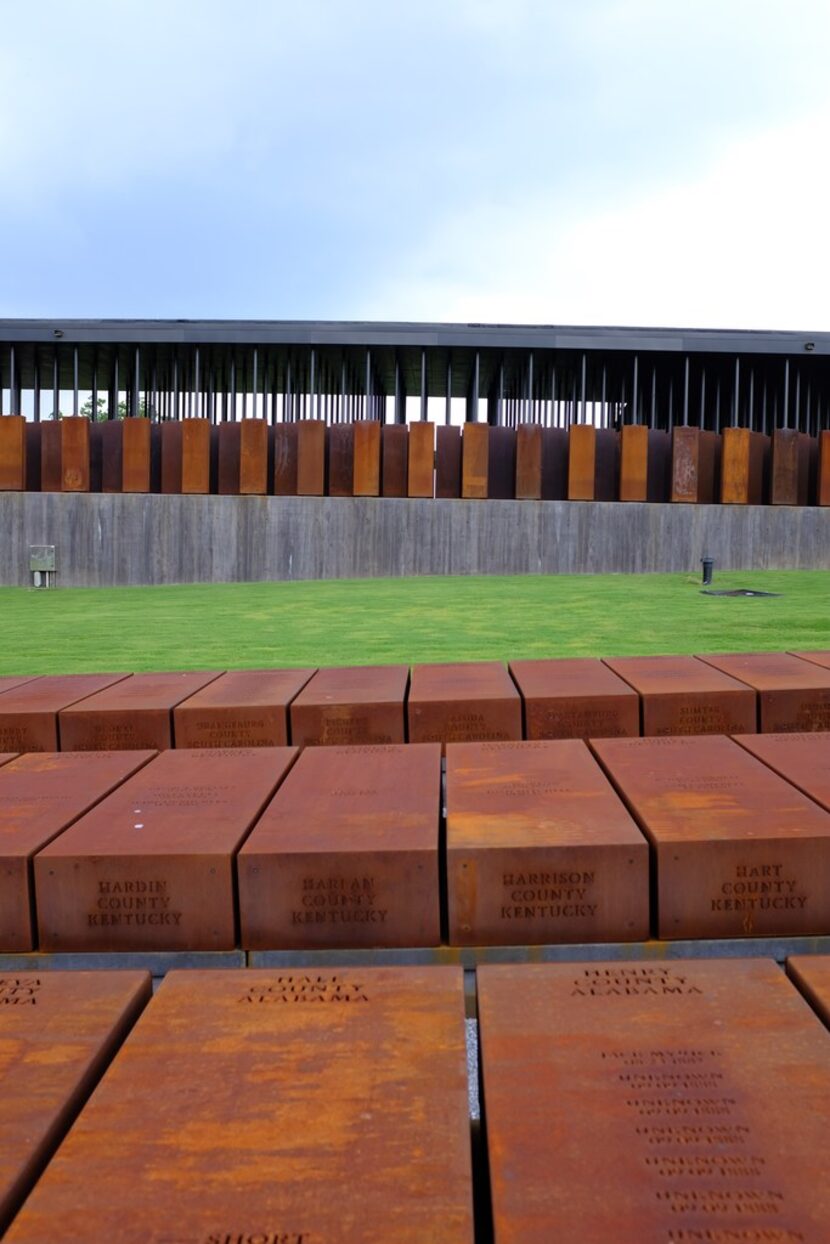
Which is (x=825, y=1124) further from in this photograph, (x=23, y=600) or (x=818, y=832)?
(x=23, y=600)

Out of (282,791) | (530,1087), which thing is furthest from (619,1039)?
(282,791)

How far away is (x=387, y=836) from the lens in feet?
13.4

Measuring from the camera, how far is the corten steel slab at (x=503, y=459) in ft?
74.5

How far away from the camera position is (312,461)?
2236 centimetres

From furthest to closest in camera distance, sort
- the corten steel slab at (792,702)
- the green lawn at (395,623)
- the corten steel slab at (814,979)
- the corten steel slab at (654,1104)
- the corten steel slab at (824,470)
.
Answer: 1. the corten steel slab at (824,470)
2. the green lawn at (395,623)
3. the corten steel slab at (792,702)
4. the corten steel slab at (814,979)
5. the corten steel slab at (654,1104)

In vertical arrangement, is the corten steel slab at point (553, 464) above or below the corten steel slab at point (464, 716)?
above

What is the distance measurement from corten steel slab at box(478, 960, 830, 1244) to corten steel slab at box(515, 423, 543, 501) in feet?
65.5

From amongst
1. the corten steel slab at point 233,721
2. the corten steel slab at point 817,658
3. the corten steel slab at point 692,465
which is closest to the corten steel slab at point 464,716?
the corten steel slab at point 233,721

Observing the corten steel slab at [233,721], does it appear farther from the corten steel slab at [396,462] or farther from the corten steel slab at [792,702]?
the corten steel slab at [396,462]

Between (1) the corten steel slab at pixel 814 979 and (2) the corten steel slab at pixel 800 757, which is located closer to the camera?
(1) the corten steel slab at pixel 814 979

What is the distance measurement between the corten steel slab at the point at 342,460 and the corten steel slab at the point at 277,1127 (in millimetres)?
19896

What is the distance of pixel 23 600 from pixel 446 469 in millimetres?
9350

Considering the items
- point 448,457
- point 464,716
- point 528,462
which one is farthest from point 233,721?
point 528,462

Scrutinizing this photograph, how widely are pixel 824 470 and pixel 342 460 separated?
34.1 feet
